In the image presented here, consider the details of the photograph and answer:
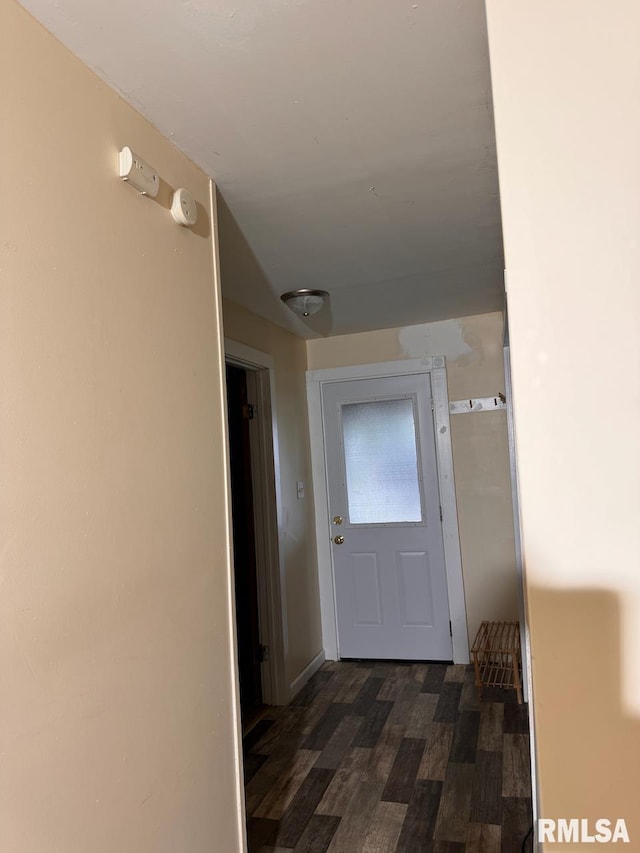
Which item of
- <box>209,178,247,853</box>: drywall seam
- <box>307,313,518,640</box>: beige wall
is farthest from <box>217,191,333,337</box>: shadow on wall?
<box>307,313,518,640</box>: beige wall

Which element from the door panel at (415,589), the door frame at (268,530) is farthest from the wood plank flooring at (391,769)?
the door panel at (415,589)

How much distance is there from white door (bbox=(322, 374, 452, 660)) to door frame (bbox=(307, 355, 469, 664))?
0.04 meters

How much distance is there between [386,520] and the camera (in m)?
4.11

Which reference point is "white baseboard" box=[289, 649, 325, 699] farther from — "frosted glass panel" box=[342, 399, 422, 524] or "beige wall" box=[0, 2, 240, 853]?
"beige wall" box=[0, 2, 240, 853]

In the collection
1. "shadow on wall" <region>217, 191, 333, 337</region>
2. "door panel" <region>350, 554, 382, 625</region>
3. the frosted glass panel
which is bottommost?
"door panel" <region>350, 554, 382, 625</region>

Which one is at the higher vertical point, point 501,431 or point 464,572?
point 501,431

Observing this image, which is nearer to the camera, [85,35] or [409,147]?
[85,35]

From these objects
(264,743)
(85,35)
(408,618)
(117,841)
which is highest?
(85,35)

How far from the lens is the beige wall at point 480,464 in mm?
3867

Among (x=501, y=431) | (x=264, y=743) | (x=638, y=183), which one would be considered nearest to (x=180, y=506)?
(x=638, y=183)

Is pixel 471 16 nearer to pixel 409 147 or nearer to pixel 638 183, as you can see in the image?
pixel 409 147

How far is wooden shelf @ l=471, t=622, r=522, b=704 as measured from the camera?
3.46m

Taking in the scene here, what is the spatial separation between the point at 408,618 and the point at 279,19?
11.7 ft

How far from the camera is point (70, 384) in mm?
1240
